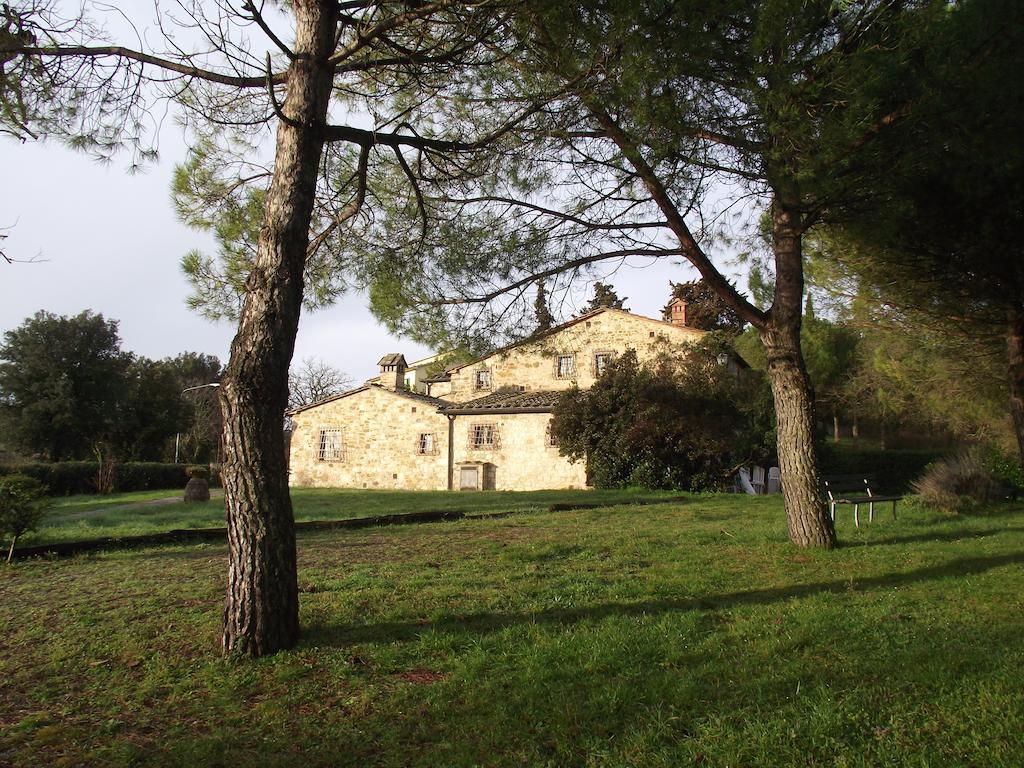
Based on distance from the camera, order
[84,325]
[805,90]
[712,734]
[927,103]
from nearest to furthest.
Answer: [712,734], [805,90], [927,103], [84,325]

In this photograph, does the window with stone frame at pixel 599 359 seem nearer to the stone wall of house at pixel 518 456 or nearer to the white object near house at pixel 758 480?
the stone wall of house at pixel 518 456

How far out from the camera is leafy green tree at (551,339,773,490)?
61.6 feet

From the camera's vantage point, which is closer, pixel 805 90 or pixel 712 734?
pixel 712 734

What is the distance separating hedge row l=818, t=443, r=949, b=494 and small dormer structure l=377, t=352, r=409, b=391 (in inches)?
680

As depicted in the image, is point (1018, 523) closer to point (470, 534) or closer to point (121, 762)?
point (470, 534)

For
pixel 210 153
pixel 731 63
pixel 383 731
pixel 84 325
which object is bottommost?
pixel 383 731

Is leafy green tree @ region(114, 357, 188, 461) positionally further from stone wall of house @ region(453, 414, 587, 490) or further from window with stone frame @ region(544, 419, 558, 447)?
window with stone frame @ region(544, 419, 558, 447)

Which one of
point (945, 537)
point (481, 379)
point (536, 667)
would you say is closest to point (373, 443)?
point (481, 379)

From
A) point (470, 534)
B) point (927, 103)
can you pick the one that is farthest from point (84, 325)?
point (927, 103)

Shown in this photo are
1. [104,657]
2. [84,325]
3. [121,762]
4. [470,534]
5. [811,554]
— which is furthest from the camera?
[84,325]

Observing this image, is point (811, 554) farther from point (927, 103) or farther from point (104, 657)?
point (104, 657)

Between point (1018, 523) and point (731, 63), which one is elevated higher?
point (731, 63)

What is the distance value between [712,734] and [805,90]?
5615 mm

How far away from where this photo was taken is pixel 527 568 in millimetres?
6555
